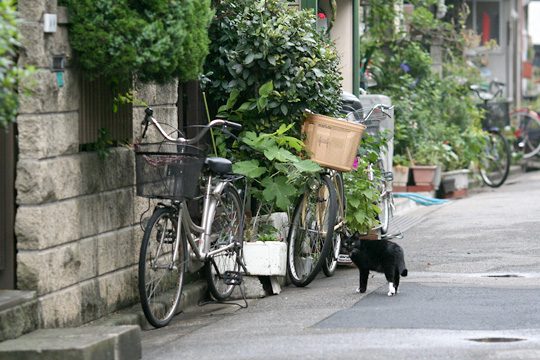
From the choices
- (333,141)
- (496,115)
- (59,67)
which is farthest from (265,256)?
(496,115)

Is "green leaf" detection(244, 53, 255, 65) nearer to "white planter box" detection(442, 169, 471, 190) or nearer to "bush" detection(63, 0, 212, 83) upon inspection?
"bush" detection(63, 0, 212, 83)

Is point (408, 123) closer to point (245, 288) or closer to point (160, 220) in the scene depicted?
point (245, 288)

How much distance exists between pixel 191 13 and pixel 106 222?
162 centimetres

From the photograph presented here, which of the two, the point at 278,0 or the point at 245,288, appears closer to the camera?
the point at 245,288

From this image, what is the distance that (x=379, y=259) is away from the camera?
32.7ft

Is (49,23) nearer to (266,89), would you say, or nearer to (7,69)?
(7,69)

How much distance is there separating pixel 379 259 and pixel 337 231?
1.36 meters

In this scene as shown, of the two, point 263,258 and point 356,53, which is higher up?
point 356,53

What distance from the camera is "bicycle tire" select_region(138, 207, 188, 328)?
839cm

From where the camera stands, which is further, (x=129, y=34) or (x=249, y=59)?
(x=249, y=59)

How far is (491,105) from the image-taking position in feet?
84.5

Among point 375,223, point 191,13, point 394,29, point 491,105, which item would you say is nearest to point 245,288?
point 375,223

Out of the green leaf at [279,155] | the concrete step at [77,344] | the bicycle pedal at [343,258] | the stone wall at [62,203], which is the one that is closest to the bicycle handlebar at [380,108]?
the bicycle pedal at [343,258]

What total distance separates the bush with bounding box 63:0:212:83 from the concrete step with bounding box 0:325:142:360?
168cm
